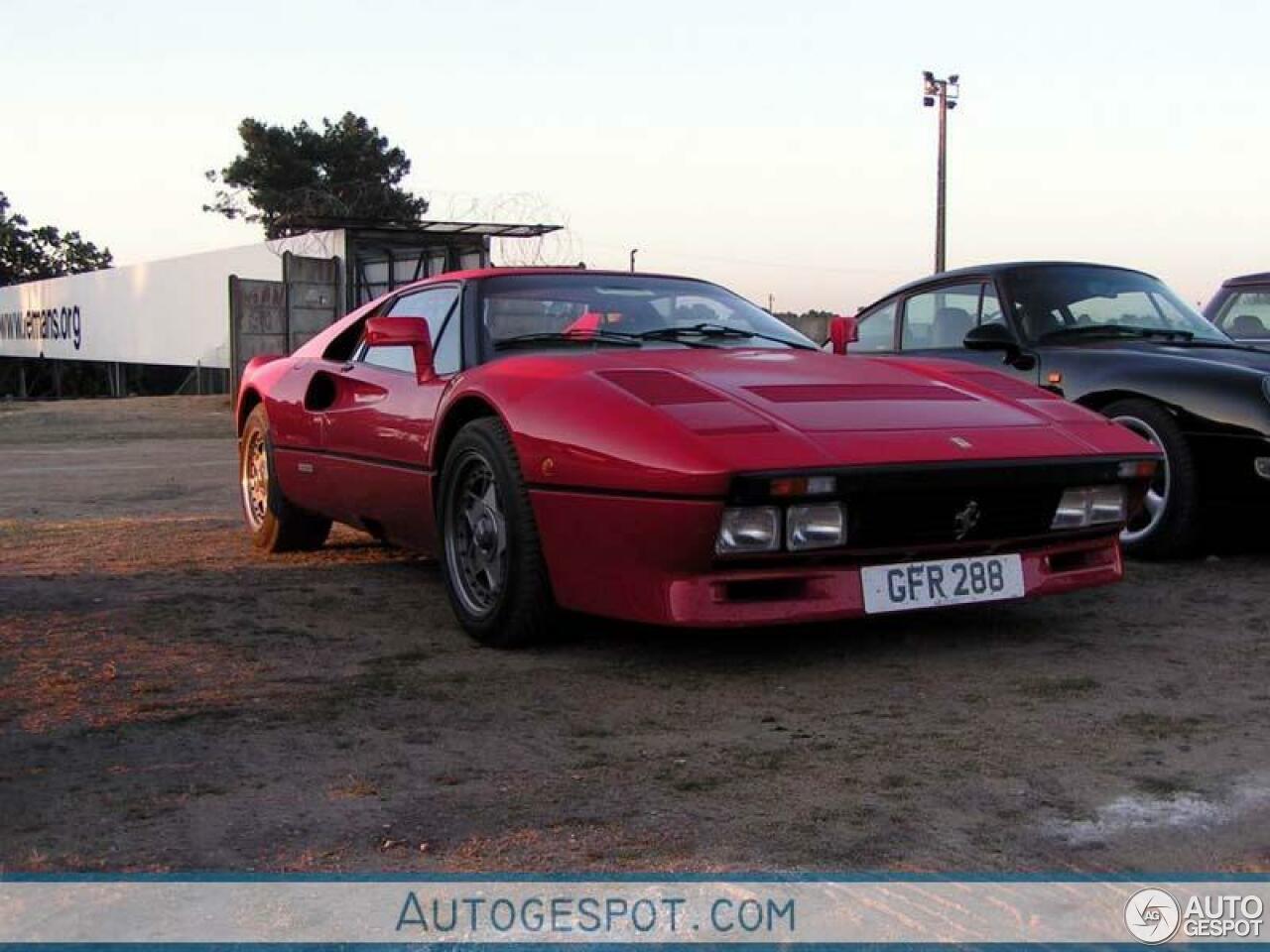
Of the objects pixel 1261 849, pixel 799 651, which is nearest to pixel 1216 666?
pixel 799 651

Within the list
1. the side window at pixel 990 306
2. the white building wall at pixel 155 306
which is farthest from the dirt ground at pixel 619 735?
the white building wall at pixel 155 306

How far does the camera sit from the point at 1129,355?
5574mm

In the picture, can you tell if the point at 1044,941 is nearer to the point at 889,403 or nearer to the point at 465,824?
the point at 465,824

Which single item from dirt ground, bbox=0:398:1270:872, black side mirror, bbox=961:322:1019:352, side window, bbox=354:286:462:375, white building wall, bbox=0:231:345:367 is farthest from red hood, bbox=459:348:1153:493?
white building wall, bbox=0:231:345:367

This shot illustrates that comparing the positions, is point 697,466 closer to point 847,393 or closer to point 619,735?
point 619,735

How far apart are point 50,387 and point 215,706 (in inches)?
2021

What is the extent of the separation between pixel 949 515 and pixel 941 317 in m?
3.23

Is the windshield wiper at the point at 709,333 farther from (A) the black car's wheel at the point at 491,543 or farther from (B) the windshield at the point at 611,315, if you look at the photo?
(A) the black car's wheel at the point at 491,543

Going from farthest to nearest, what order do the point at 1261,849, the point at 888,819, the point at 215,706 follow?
the point at 215,706 < the point at 888,819 < the point at 1261,849

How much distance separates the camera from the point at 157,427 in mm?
16891

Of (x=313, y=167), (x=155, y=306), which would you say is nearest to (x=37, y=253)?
(x=313, y=167)

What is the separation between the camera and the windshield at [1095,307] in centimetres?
611

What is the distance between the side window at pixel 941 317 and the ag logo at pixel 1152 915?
4.42 meters

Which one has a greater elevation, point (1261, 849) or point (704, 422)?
point (704, 422)
